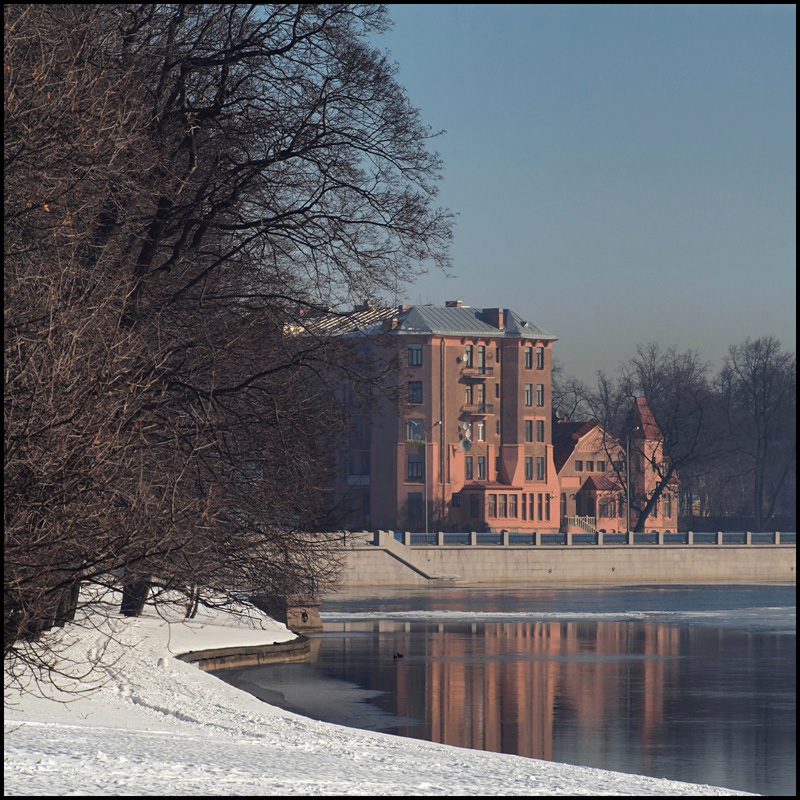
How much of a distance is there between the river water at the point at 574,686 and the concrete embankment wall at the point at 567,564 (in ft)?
70.2

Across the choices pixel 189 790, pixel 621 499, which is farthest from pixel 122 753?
pixel 621 499

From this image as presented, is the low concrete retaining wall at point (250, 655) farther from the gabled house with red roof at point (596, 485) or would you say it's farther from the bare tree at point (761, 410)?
the gabled house with red roof at point (596, 485)

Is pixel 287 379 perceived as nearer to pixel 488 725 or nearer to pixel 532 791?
pixel 488 725

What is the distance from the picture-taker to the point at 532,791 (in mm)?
10836

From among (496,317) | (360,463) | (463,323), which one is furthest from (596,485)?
(360,463)

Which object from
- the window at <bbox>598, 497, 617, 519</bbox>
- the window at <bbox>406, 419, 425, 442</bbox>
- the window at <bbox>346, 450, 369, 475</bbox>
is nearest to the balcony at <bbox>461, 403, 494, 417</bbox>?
the window at <bbox>406, 419, 425, 442</bbox>

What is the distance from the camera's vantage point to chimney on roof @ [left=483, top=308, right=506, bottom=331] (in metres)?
101

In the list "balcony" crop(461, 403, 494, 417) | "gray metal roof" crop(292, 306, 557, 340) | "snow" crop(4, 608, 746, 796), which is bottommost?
"snow" crop(4, 608, 746, 796)

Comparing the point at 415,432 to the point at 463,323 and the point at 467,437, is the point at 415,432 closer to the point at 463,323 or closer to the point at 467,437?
the point at 467,437

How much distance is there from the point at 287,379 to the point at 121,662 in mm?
5138

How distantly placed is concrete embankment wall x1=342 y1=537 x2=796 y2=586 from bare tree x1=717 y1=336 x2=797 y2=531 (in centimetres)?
610

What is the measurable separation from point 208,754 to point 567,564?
214ft

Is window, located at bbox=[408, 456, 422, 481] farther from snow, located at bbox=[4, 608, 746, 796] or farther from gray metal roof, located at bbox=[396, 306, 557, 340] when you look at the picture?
snow, located at bbox=[4, 608, 746, 796]

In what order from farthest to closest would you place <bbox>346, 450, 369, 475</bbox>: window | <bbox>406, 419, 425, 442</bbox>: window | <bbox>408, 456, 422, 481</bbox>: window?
<bbox>346, 450, 369, 475</bbox>: window
<bbox>408, 456, 422, 481</bbox>: window
<bbox>406, 419, 425, 442</bbox>: window
